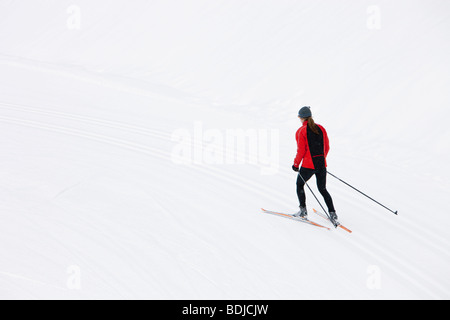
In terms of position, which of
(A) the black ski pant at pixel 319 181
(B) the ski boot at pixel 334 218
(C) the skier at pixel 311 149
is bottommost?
(B) the ski boot at pixel 334 218

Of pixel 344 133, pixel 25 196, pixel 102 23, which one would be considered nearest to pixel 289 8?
pixel 344 133

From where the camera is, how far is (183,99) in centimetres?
1163

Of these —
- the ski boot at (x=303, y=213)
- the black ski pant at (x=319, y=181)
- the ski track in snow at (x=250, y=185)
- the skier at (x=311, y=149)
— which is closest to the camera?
the ski track in snow at (x=250, y=185)

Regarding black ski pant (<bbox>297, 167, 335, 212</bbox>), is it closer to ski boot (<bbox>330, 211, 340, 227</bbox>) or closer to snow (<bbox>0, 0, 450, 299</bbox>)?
ski boot (<bbox>330, 211, 340, 227</bbox>)

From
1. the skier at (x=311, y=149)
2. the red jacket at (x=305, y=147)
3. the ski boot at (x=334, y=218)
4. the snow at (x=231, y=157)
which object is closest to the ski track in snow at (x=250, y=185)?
the snow at (x=231, y=157)

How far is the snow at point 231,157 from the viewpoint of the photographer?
4578 mm

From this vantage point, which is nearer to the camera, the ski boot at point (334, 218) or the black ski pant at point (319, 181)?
the black ski pant at point (319, 181)

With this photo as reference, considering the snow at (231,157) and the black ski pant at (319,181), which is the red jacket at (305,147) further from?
the snow at (231,157)

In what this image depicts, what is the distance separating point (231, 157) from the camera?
784cm

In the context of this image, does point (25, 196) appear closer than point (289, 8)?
Yes

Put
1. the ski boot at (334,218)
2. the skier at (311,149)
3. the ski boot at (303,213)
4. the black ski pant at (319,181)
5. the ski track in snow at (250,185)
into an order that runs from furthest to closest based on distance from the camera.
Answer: the ski boot at (303,213)
the ski boot at (334,218)
the black ski pant at (319,181)
the skier at (311,149)
the ski track in snow at (250,185)

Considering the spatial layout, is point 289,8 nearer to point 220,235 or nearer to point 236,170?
point 236,170

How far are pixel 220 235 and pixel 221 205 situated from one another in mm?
831

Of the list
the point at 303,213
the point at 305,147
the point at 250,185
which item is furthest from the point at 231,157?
the point at 305,147
